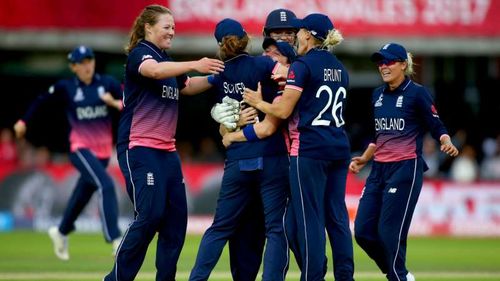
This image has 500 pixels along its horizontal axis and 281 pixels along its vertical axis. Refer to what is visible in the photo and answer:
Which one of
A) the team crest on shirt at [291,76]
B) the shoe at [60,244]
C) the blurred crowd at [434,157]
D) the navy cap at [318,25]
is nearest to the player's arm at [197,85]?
the team crest on shirt at [291,76]

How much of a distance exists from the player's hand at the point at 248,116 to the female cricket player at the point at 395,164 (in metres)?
1.64

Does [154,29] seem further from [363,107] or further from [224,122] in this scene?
[363,107]

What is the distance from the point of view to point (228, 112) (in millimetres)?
10055

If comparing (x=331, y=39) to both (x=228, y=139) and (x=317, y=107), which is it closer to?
(x=317, y=107)

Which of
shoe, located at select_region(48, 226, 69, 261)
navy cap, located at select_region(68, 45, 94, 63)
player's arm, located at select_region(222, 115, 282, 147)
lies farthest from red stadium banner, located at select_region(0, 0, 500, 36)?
player's arm, located at select_region(222, 115, 282, 147)

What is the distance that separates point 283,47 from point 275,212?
144cm

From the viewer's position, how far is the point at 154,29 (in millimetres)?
10086

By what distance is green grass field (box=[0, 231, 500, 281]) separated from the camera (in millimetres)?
13086

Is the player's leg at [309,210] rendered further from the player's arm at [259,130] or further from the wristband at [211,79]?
the wristband at [211,79]

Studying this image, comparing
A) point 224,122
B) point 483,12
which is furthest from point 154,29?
point 483,12

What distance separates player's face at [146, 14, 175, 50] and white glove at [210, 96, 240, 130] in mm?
709

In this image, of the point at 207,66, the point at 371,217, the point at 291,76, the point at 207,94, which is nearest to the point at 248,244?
the point at 371,217

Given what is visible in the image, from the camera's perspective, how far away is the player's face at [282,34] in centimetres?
1046

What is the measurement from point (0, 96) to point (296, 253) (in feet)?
57.1
